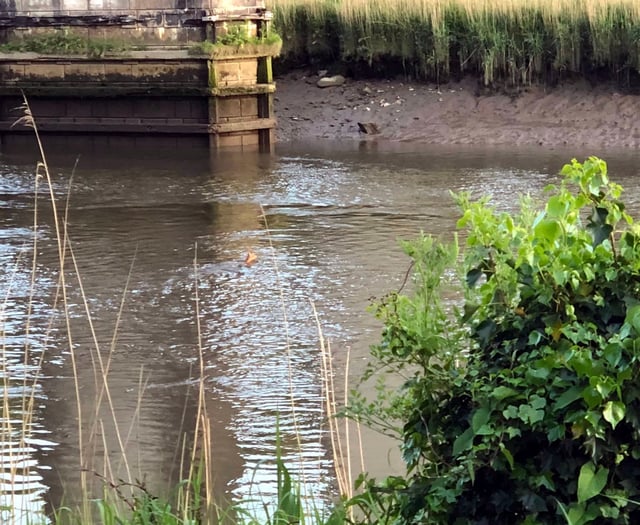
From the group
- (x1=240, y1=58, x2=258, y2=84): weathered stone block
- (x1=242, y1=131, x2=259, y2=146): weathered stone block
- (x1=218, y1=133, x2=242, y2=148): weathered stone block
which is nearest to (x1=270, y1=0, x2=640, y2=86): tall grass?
(x1=240, y1=58, x2=258, y2=84): weathered stone block

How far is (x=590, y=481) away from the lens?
249 centimetres

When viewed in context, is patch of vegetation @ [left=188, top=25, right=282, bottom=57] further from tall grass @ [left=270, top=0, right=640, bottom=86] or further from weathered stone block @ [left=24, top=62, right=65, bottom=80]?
tall grass @ [left=270, top=0, right=640, bottom=86]

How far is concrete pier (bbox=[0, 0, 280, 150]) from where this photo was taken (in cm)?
1638

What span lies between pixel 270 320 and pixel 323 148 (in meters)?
9.34

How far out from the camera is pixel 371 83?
1886 cm

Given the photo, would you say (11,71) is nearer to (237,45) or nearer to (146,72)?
(146,72)

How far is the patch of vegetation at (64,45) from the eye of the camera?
16719 millimetres

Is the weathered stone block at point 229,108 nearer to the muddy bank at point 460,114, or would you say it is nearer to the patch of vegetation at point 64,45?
the muddy bank at point 460,114

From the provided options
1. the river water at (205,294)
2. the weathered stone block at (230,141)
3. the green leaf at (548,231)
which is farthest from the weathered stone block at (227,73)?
the green leaf at (548,231)

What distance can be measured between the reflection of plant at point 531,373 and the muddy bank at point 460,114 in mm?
13994

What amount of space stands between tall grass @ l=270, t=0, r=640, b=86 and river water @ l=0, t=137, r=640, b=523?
2.33 m

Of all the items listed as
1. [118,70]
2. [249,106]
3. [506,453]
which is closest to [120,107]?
[118,70]

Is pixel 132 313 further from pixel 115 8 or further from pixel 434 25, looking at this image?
pixel 434 25

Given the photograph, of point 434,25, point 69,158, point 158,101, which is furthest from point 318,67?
point 69,158
